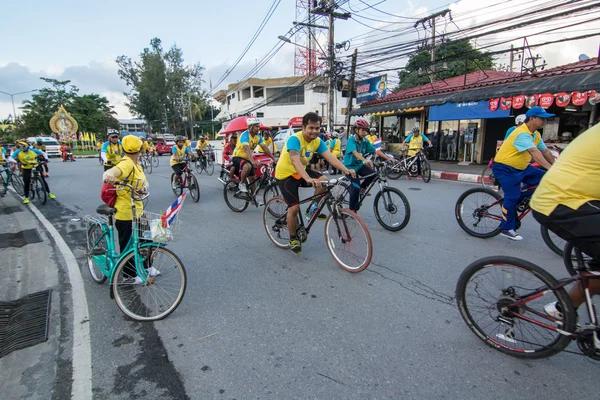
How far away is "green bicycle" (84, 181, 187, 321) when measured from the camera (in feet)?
9.86

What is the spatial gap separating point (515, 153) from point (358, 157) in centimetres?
218

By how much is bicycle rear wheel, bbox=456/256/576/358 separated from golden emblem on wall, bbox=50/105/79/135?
44.9m

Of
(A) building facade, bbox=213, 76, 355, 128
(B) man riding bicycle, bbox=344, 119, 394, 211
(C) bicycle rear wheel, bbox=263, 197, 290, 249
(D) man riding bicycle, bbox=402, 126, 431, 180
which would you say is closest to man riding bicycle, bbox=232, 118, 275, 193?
(C) bicycle rear wheel, bbox=263, 197, 290, 249

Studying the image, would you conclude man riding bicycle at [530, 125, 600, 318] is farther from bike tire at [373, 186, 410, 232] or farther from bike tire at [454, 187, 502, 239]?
bike tire at [373, 186, 410, 232]

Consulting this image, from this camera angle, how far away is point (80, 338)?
110 inches

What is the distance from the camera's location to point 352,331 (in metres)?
2.79

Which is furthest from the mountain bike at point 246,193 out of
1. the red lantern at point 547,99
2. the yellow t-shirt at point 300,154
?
the red lantern at point 547,99

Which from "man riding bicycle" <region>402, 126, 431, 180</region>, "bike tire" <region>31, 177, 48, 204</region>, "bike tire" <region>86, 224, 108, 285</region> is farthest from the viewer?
"man riding bicycle" <region>402, 126, 431, 180</region>

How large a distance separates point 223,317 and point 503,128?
16390mm

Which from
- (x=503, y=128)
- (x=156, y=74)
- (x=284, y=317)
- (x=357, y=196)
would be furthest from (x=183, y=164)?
(x=156, y=74)

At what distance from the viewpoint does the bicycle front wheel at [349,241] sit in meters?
3.81

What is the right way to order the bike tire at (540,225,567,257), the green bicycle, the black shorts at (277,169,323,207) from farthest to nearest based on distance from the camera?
the black shorts at (277,169,323,207) < the bike tire at (540,225,567,257) < the green bicycle

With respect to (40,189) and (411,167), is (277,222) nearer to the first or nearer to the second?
(40,189)

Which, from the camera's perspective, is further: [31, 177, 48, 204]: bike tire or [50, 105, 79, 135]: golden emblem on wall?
[50, 105, 79, 135]: golden emblem on wall
